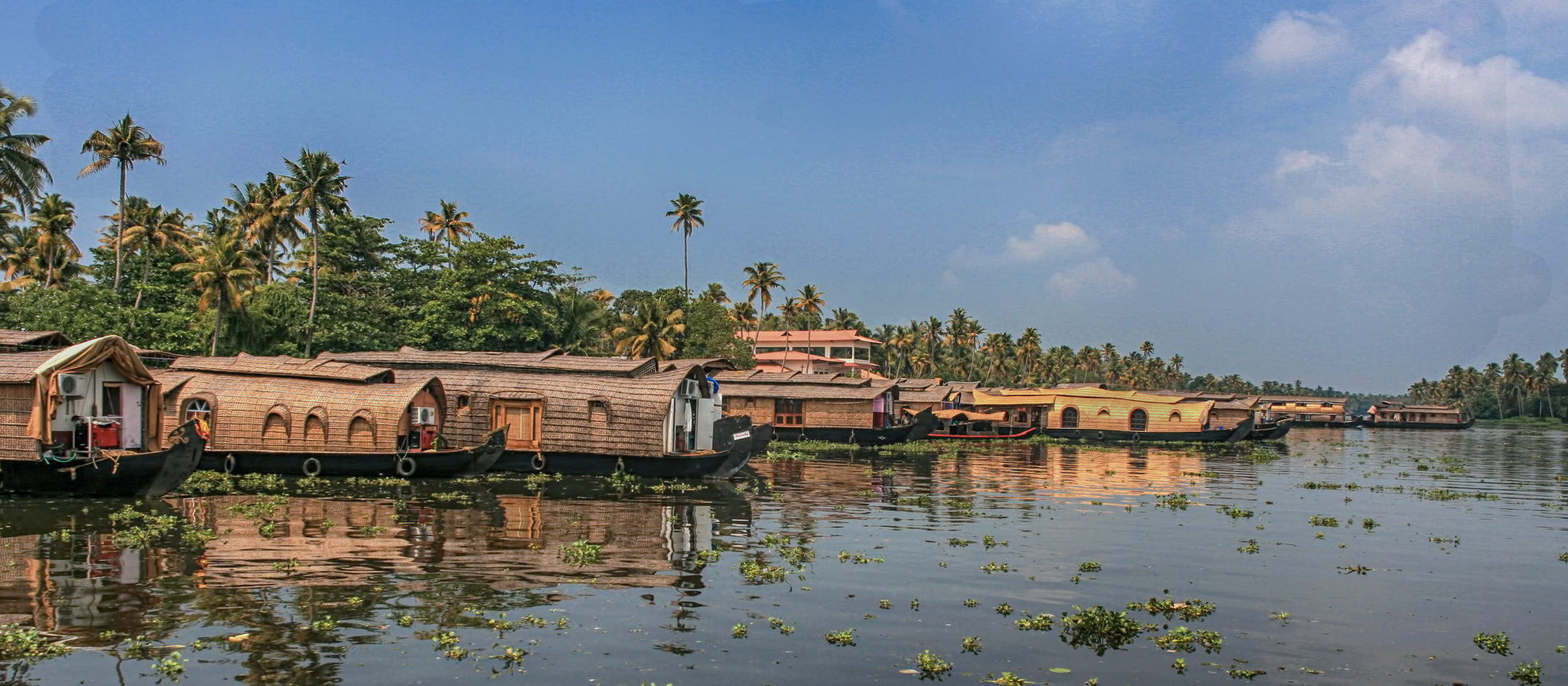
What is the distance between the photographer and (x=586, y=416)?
27.6 metres

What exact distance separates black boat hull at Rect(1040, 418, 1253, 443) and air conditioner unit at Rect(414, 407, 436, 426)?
36.7m

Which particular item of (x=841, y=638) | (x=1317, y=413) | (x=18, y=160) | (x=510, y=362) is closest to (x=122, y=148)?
(x=18, y=160)

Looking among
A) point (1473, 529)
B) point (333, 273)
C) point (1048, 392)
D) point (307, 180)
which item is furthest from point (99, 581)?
Result: point (1048, 392)

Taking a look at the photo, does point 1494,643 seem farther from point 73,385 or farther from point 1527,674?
point 73,385

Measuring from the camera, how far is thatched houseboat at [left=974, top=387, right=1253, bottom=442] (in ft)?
178

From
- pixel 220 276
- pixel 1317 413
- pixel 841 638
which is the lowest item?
pixel 841 638

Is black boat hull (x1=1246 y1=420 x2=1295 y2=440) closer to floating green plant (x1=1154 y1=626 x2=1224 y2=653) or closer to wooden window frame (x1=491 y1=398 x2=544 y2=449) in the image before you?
wooden window frame (x1=491 y1=398 x2=544 y2=449)

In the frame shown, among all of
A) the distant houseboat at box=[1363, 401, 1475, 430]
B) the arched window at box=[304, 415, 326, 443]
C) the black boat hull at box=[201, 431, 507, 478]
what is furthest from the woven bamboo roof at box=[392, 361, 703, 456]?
the distant houseboat at box=[1363, 401, 1475, 430]

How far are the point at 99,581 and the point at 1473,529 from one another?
23.9 metres

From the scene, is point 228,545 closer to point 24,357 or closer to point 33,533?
point 33,533

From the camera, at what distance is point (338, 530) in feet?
57.5

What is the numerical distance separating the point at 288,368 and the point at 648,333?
115 feet

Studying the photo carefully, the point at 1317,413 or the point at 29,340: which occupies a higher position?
the point at 29,340

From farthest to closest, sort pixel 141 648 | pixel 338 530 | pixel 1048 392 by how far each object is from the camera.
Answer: pixel 1048 392 < pixel 338 530 < pixel 141 648
